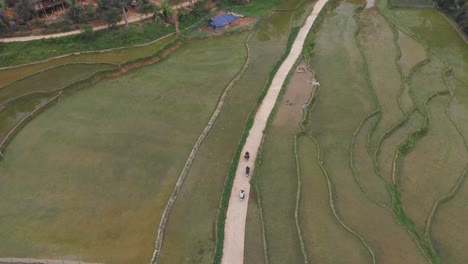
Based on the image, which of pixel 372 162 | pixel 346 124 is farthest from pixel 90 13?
pixel 372 162

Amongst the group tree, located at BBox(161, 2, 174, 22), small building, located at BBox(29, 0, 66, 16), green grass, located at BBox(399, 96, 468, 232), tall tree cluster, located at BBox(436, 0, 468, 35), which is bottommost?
green grass, located at BBox(399, 96, 468, 232)

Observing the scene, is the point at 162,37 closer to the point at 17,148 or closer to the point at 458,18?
the point at 17,148

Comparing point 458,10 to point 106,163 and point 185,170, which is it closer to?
point 185,170

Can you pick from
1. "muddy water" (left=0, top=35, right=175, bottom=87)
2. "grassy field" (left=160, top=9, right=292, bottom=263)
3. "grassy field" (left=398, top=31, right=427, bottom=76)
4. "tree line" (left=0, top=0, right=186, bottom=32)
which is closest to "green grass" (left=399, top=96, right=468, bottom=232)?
"grassy field" (left=398, top=31, right=427, bottom=76)

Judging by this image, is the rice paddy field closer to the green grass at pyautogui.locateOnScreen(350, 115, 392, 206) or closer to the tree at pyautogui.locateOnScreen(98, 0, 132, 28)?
the green grass at pyautogui.locateOnScreen(350, 115, 392, 206)

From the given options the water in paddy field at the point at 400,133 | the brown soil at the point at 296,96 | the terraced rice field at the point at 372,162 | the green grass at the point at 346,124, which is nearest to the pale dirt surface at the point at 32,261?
the terraced rice field at the point at 372,162

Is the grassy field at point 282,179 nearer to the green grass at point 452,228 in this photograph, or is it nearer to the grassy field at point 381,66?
the grassy field at point 381,66

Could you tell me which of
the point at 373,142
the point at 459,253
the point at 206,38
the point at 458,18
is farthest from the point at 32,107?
the point at 458,18
